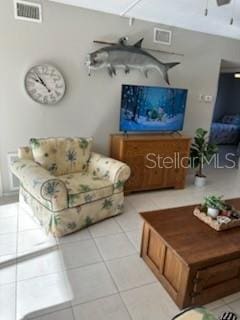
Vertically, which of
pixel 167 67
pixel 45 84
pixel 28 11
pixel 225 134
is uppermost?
pixel 28 11

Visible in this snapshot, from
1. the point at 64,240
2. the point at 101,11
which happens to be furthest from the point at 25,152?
the point at 101,11

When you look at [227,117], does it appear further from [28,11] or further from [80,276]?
[80,276]

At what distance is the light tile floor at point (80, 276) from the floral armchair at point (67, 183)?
0.14 m

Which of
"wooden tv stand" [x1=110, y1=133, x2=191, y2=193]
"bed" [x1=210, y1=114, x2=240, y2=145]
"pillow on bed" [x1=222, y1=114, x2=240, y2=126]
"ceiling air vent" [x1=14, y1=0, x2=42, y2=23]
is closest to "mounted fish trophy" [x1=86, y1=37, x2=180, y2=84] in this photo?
"ceiling air vent" [x1=14, y1=0, x2=42, y2=23]

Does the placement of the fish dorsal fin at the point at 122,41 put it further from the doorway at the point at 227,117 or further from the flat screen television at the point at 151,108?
the doorway at the point at 227,117

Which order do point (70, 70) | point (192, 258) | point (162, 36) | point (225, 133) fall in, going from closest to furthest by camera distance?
point (192, 258) < point (70, 70) < point (162, 36) < point (225, 133)

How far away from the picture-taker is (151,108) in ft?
10.8

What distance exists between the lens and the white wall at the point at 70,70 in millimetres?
2795

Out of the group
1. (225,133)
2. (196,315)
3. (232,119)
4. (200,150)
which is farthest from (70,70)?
(232,119)

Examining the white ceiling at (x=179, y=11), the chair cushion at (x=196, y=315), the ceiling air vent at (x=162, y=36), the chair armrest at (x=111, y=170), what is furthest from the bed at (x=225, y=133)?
the chair cushion at (x=196, y=315)

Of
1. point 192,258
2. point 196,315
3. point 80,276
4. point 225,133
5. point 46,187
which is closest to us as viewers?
point 196,315

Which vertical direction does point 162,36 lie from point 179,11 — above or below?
below

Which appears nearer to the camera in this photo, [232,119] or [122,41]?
[122,41]

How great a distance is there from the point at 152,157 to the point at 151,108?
67 centimetres
